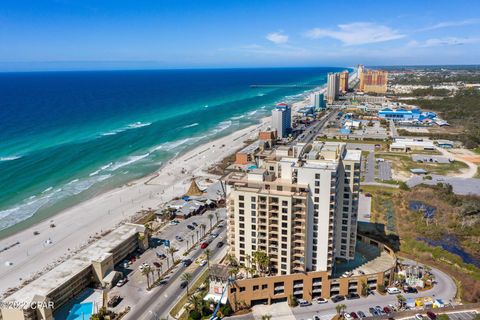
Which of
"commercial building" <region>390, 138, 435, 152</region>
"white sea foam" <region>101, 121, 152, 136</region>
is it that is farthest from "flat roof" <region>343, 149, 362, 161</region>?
"white sea foam" <region>101, 121, 152, 136</region>

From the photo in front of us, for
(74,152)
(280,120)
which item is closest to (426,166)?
(280,120)

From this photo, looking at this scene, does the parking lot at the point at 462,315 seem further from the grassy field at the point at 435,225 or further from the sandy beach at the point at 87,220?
the sandy beach at the point at 87,220

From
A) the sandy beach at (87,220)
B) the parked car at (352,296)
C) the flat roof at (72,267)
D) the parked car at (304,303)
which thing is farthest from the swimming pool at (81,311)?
the parked car at (352,296)

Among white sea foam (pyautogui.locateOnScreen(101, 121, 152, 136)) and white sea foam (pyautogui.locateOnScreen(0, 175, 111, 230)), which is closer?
white sea foam (pyautogui.locateOnScreen(0, 175, 111, 230))

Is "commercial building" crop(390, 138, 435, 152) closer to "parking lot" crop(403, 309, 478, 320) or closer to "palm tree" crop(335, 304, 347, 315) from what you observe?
"parking lot" crop(403, 309, 478, 320)

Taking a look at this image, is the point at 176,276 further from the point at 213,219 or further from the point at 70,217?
the point at 70,217

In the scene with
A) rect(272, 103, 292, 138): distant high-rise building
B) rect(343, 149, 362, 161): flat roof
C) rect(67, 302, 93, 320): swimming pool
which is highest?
rect(343, 149, 362, 161): flat roof
